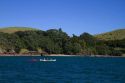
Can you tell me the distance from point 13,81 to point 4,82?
267 cm

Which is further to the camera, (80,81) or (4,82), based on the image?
(80,81)

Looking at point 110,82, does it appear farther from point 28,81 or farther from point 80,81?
point 28,81

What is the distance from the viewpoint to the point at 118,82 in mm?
71625

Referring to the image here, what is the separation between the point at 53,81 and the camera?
237 feet

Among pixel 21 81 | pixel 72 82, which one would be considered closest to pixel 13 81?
pixel 21 81

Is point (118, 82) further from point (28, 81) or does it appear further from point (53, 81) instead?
point (28, 81)

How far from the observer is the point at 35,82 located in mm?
69812

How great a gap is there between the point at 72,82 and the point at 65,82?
1.33 metres

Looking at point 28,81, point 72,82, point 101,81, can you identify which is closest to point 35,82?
point 28,81

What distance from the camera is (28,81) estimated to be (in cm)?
7112

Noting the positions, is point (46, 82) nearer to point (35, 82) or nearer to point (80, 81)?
point (35, 82)

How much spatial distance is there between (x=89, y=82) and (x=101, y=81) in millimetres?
3070

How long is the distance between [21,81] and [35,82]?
310 centimetres

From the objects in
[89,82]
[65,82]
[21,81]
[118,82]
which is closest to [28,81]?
[21,81]
